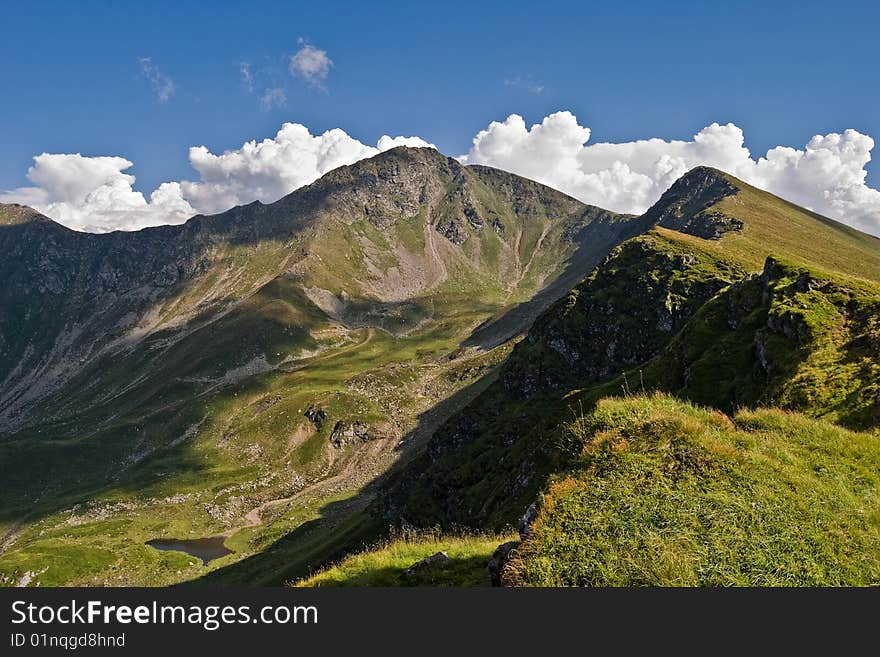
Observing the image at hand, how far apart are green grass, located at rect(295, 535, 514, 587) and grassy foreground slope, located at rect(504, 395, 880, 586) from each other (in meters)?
3.32

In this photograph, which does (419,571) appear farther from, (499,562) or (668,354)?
(668,354)

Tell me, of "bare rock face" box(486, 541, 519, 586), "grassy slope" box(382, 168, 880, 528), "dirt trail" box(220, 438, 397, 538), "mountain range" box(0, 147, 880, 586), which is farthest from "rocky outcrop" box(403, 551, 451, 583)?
"dirt trail" box(220, 438, 397, 538)

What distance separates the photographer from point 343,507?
499 feet

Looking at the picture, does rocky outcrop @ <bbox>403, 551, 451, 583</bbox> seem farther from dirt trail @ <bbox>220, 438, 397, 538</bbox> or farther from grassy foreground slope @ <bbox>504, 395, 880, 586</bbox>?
dirt trail @ <bbox>220, 438, 397, 538</bbox>

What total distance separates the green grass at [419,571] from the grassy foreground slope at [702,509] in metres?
3.32

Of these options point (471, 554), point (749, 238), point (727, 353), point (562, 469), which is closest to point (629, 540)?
point (562, 469)

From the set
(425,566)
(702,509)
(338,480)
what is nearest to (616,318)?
(702,509)

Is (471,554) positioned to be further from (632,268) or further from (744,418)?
(632,268)

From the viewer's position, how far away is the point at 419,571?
54.2 ft

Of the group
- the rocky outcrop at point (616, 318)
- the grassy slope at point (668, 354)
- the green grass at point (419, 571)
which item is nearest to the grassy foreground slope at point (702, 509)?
the green grass at point (419, 571)

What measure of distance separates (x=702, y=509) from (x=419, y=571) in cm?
915

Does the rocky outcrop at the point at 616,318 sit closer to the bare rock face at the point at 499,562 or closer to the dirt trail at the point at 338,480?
the dirt trail at the point at 338,480

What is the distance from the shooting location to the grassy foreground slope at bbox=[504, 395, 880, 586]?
40.7 feet

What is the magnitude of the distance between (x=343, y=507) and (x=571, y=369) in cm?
8378
